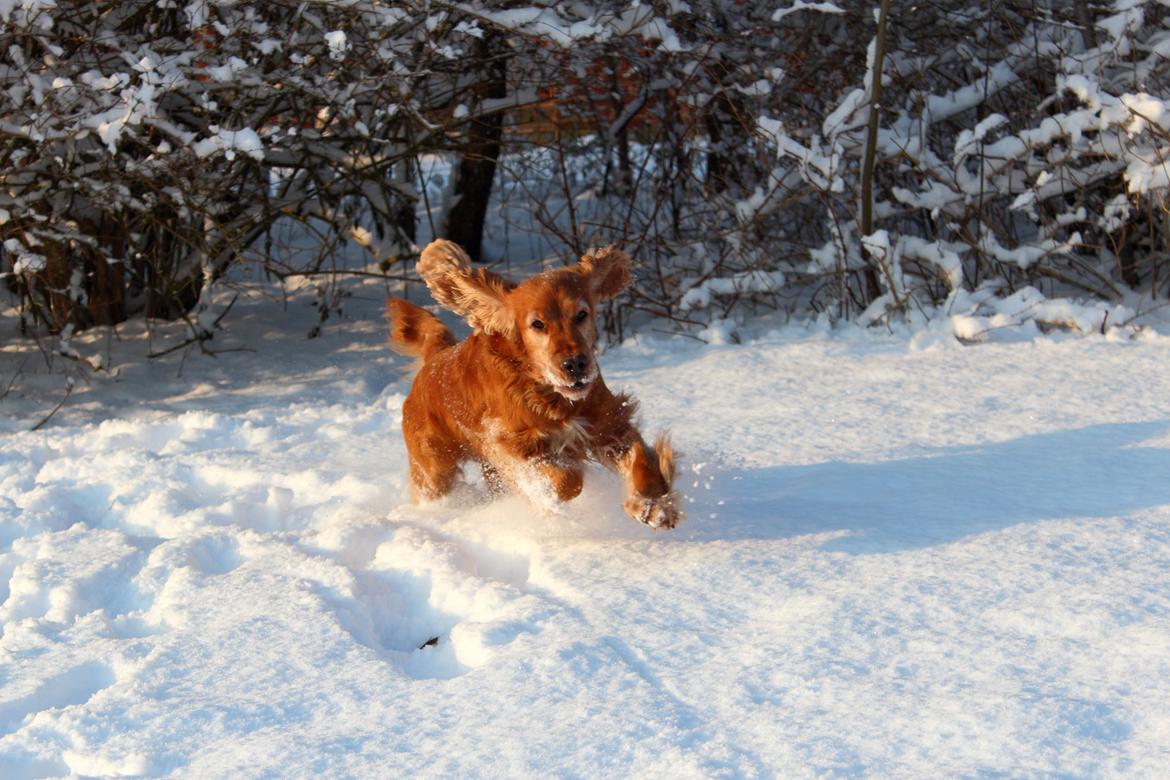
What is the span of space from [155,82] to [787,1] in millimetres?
3184

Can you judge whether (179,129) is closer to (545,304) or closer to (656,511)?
(545,304)

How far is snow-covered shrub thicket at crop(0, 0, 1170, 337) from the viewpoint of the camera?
185 inches

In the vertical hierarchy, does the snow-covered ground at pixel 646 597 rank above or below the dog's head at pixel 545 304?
below

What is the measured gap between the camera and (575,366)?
3082mm

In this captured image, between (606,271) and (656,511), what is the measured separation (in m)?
0.87

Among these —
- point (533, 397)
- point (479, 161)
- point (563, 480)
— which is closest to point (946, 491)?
point (563, 480)

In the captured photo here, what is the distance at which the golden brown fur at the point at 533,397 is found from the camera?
3.16 m

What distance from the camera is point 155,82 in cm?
432

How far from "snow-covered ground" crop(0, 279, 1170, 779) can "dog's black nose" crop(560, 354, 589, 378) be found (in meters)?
0.44

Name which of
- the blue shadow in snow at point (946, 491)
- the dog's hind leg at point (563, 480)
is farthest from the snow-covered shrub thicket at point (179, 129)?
the blue shadow in snow at point (946, 491)

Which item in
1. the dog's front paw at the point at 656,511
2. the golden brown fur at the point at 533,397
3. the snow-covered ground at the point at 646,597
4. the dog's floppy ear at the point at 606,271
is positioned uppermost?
the dog's floppy ear at the point at 606,271

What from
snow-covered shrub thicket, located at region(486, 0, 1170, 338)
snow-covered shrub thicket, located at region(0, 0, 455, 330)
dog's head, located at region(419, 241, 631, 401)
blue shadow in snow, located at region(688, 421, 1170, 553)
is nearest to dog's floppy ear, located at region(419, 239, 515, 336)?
dog's head, located at region(419, 241, 631, 401)

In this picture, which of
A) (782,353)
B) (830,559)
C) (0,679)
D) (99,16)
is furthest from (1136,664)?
(99,16)

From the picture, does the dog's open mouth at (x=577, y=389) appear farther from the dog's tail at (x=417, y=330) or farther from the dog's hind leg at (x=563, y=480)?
the dog's tail at (x=417, y=330)
